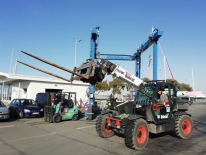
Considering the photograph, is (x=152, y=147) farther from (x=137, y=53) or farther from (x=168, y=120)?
(x=137, y=53)

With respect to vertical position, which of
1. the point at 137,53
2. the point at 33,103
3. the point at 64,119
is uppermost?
the point at 137,53

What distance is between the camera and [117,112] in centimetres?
729

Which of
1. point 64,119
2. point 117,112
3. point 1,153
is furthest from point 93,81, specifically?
point 64,119

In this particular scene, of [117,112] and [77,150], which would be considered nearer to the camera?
[77,150]

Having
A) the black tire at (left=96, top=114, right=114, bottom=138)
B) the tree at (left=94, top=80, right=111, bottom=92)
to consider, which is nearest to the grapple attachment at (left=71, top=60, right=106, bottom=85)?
the black tire at (left=96, top=114, right=114, bottom=138)

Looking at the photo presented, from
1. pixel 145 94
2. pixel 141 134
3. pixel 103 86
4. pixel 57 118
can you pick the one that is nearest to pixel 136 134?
pixel 141 134

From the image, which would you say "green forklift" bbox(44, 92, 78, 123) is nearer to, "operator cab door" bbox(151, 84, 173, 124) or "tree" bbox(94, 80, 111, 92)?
"operator cab door" bbox(151, 84, 173, 124)

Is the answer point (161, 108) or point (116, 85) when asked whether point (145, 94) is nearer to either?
point (161, 108)

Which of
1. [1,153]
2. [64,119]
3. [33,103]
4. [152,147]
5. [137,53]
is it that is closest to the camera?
[1,153]

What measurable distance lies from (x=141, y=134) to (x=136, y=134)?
37 centimetres

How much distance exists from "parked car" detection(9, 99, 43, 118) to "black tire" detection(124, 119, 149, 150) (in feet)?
31.2

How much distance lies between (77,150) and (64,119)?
21.0ft

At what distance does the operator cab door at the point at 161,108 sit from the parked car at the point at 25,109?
9949 mm

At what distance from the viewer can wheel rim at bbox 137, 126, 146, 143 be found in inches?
227
